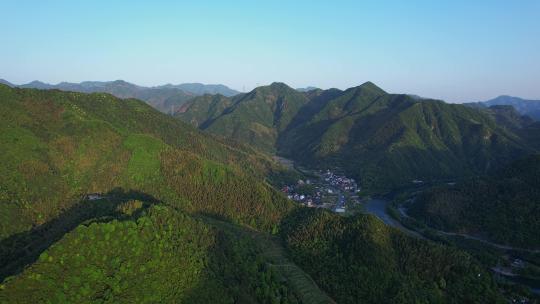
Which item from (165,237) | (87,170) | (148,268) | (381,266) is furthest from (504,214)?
(87,170)

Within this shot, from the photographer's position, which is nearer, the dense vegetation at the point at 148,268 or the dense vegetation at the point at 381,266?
the dense vegetation at the point at 148,268

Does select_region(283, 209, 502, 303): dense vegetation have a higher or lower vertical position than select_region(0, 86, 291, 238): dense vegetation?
lower

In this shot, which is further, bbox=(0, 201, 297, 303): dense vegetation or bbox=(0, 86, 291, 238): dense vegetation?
bbox=(0, 86, 291, 238): dense vegetation

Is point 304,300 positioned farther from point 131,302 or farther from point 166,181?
point 166,181

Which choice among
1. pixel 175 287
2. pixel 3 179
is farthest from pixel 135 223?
pixel 3 179

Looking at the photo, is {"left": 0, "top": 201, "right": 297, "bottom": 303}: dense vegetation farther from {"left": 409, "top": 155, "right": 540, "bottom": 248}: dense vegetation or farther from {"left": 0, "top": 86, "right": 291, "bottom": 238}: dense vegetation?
{"left": 409, "top": 155, "right": 540, "bottom": 248}: dense vegetation

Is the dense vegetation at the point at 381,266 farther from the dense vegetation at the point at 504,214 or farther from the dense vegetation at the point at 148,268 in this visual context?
the dense vegetation at the point at 504,214

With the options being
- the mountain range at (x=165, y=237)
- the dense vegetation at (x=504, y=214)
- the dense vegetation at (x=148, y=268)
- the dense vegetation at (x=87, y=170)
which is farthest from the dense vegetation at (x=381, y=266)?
the dense vegetation at (x=504, y=214)

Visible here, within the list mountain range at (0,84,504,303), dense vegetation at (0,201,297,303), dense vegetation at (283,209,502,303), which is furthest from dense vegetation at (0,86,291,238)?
dense vegetation at (0,201,297,303)
